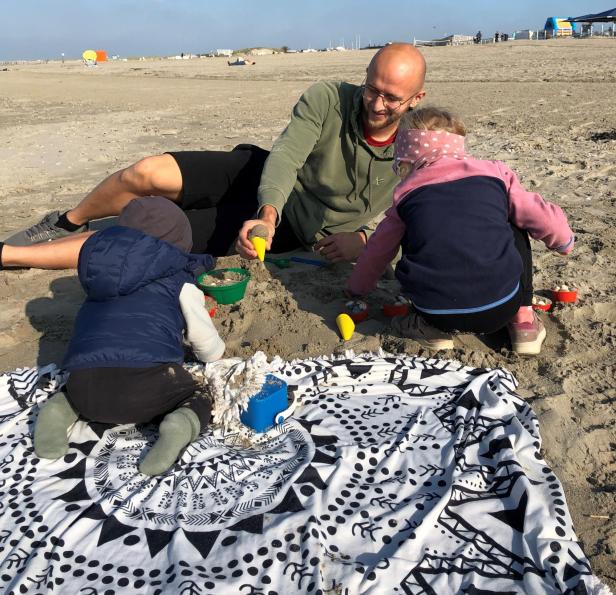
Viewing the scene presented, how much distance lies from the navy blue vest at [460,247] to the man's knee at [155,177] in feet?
5.68

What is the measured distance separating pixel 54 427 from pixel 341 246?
2084 millimetres

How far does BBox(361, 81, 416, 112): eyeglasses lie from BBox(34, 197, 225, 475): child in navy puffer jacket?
1513 millimetres

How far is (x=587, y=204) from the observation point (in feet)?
16.0

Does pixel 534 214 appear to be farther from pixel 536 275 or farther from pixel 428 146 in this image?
pixel 536 275

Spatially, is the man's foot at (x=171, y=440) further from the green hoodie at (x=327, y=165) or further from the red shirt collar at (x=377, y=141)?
the red shirt collar at (x=377, y=141)

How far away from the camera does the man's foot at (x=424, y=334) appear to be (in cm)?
286

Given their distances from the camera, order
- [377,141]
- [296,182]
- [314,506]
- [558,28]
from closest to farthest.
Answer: [314,506] < [377,141] < [296,182] < [558,28]

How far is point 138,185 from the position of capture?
3.77m

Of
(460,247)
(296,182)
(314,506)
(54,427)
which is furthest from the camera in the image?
(296,182)

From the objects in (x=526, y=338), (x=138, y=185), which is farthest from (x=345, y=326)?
(x=138, y=185)

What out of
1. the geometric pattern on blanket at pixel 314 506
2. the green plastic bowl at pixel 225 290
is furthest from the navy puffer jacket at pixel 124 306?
the green plastic bowl at pixel 225 290

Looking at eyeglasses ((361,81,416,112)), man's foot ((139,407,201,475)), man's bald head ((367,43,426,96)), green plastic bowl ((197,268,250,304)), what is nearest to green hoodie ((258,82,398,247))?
eyeglasses ((361,81,416,112))

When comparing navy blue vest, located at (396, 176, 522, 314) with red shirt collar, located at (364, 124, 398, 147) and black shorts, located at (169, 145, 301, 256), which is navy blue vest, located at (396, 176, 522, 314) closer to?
red shirt collar, located at (364, 124, 398, 147)

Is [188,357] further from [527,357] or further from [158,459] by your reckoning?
[527,357]
